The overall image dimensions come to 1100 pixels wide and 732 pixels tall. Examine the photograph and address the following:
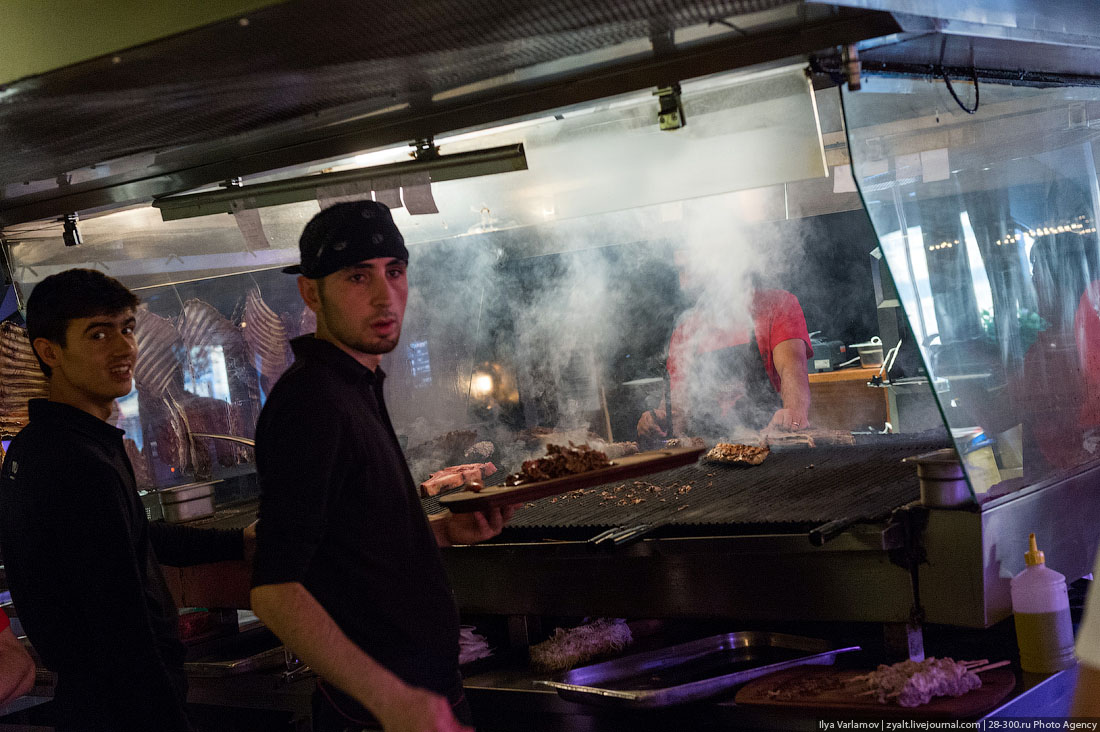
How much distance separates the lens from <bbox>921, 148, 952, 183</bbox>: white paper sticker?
2324 mm

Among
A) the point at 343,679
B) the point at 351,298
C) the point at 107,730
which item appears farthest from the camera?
the point at 107,730

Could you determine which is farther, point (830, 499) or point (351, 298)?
point (830, 499)

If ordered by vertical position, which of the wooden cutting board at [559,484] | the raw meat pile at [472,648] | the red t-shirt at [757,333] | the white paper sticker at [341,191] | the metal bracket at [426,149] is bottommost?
the raw meat pile at [472,648]

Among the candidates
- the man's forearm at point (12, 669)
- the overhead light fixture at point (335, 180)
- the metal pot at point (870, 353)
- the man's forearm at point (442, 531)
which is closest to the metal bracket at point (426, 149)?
the overhead light fixture at point (335, 180)

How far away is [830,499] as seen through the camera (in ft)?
7.98

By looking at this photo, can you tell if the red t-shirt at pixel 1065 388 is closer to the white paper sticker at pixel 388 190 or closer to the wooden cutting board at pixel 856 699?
the wooden cutting board at pixel 856 699

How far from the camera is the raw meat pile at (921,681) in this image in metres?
1.89

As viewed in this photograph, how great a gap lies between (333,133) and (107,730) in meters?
1.60

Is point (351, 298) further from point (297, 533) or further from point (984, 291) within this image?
point (984, 291)

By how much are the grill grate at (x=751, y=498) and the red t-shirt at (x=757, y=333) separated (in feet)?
3.88

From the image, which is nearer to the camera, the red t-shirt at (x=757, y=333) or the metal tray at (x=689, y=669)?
the metal tray at (x=689, y=669)

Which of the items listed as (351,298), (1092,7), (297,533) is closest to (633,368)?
(1092,7)

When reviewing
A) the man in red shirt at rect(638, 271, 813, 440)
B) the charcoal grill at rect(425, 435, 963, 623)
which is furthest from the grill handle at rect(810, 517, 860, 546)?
the man in red shirt at rect(638, 271, 813, 440)

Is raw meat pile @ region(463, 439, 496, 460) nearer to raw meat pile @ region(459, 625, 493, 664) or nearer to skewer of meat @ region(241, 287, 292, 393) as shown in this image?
skewer of meat @ region(241, 287, 292, 393)
